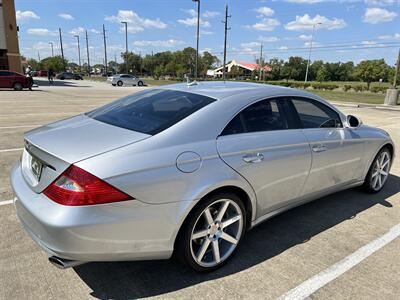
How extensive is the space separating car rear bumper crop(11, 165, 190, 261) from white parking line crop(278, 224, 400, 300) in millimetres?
1044

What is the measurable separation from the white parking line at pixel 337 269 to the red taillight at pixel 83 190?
58.5 inches

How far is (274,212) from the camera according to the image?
127 inches

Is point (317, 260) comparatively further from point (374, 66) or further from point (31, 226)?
point (374, 66)

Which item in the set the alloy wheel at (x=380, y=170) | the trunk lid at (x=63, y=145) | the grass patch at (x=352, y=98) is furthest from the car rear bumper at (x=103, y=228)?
the grass patch at (x=352, y=98)

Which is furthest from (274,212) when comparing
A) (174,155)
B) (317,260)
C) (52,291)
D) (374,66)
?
(374,66)

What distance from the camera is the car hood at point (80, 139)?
2.24 m

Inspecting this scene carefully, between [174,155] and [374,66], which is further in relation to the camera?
[374,66]

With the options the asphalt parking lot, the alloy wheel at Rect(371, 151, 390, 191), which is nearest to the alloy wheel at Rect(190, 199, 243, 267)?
the asphalt parking lot

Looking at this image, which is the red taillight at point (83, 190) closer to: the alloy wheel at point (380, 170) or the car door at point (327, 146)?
the car door at point (327, 146)

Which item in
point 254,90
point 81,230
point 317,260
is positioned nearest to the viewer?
point 81,230

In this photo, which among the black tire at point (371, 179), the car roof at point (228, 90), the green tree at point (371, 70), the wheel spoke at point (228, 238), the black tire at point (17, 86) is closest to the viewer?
the wheel spoke at point (228, 238)

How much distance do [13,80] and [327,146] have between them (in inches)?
982

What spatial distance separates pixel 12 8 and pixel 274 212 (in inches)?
1415

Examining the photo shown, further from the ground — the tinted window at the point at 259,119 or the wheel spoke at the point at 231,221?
the tinted window at the point at 259,119
